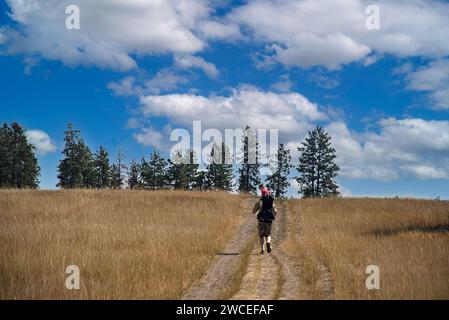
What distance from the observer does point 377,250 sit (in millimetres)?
Result: 14664

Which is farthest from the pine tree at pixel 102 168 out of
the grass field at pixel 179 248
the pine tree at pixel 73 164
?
the grass field at pixel 179 248

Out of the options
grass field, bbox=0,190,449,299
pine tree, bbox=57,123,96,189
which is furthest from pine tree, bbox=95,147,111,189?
grass field, bbox=0,190,449,299

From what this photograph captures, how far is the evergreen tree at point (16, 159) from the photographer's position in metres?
59.4

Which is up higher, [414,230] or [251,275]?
[414,230]

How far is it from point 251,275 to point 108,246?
5.14 m

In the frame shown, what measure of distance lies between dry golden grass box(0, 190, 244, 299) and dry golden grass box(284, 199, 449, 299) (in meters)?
3.44

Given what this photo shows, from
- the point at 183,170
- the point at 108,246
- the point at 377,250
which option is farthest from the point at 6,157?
the point at 377,250

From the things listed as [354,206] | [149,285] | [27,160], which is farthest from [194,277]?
[27,160]

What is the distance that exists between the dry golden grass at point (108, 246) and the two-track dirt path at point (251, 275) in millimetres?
430

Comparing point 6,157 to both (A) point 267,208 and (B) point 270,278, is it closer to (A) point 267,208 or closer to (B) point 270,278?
(A) point 267,208

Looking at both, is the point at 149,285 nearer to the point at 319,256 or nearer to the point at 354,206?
the point at 319,256

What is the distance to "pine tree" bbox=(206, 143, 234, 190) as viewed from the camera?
210 ft

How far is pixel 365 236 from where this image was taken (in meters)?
17.8
